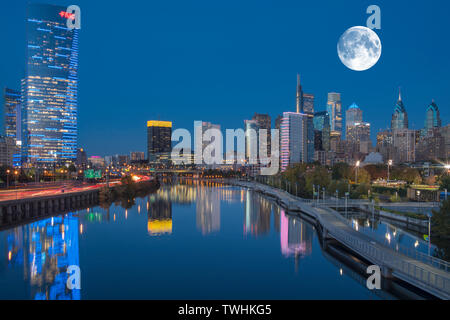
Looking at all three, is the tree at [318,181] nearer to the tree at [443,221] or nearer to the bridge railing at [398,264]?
the tree at [443,221]

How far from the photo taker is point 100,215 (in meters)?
61.1

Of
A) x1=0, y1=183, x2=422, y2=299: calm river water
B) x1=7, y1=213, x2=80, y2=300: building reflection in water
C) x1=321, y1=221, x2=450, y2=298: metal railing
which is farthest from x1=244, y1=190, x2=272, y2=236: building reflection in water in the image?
x1=7, y1=213, x2=80, y2=300: building reflection in water

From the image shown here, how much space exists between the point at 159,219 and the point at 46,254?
2477 cm

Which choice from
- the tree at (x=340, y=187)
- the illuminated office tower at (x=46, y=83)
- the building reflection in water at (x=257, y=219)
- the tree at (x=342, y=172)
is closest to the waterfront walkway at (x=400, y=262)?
the building reflection in water at (x=257, y=219)

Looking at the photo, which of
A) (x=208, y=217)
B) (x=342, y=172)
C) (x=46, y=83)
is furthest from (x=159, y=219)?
(x=46, y=83)

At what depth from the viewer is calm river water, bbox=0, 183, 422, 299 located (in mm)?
25188

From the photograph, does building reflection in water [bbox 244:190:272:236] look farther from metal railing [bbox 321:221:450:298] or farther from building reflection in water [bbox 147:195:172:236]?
metal railing [bbox 321:221:450:298]

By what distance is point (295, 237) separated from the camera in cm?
4288

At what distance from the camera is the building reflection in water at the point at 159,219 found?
47.9 metres

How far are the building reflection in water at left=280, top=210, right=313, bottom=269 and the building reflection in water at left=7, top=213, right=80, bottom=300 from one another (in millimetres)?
21301

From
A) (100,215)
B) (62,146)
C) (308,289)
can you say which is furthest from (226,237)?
(62,146)

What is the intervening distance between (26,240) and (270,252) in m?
29.3

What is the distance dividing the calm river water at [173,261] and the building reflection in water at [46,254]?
83 millimetres

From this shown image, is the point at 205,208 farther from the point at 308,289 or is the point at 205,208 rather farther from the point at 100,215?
the point at 308,289
